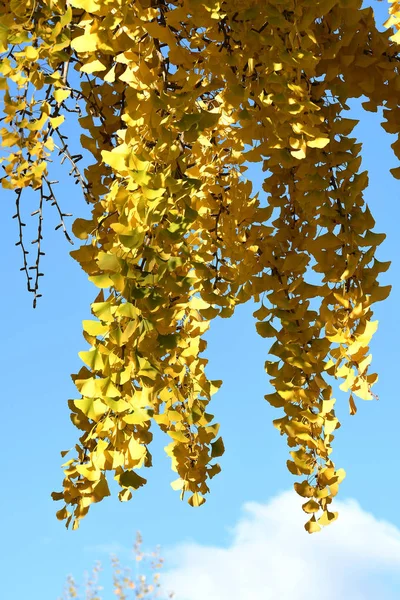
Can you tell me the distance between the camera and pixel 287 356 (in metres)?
1.43

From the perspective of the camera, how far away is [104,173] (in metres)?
1.44

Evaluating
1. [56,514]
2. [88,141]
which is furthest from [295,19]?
[56,514]

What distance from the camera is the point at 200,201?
5.18 ft

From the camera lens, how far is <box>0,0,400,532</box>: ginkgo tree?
1.03 meters

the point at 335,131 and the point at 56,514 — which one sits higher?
the point at 335,131

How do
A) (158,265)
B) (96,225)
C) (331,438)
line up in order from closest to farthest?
(158,265) → (96,225) → (331,438)

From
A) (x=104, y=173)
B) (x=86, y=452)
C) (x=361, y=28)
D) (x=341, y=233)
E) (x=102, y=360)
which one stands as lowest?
(x=102, y=360)

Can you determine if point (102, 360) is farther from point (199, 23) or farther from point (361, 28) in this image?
point (361, 28)

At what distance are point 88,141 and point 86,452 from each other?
572 mm

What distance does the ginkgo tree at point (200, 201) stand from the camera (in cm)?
103

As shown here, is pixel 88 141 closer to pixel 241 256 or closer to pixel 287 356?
pixel 241 256

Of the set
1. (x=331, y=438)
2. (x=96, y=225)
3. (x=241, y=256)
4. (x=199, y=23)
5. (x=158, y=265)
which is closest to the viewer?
(x=158, y=265)

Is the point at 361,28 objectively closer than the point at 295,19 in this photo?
No

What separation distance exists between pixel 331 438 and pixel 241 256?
1.28 feet
